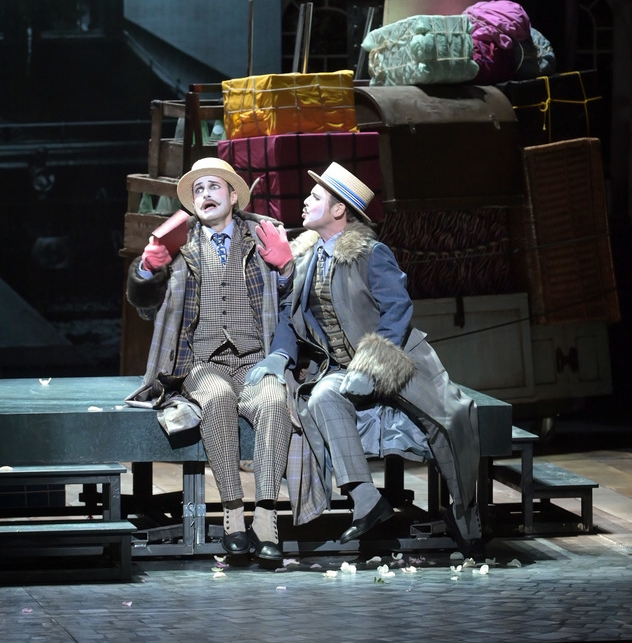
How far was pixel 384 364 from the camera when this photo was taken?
22.8ft

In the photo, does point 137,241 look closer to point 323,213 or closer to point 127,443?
point 323,213

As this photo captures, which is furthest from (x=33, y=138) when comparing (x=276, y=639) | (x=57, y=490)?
(x=276, y=639)

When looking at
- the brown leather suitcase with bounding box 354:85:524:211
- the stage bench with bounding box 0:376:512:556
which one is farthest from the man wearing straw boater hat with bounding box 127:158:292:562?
the brown leather suitcase with bounding box 354:85:524:211

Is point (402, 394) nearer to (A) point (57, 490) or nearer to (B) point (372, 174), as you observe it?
(A) point (57, 490)

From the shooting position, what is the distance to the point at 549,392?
10.4m

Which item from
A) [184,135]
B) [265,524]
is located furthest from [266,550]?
[184,135]

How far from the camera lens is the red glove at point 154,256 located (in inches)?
286

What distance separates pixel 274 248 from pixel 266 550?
1451 mm

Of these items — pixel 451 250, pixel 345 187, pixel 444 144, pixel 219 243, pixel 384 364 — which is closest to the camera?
pixel 384 364

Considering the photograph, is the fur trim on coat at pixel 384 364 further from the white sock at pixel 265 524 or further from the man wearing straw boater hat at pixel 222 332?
the white sock at pixel 265 524

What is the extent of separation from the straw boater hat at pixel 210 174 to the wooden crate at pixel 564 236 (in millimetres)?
3033

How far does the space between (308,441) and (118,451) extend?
0.84 m

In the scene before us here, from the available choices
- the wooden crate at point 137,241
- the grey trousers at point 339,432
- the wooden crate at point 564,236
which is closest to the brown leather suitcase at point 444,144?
the wooden crate at point 564,236

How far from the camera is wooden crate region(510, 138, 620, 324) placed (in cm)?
1014
